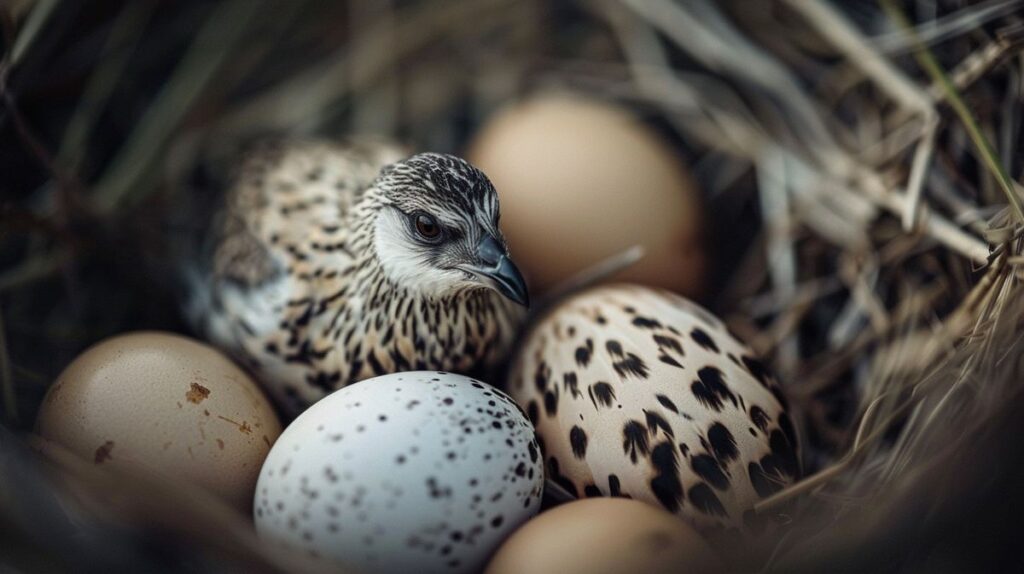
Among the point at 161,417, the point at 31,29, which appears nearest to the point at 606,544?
the point at 161,417

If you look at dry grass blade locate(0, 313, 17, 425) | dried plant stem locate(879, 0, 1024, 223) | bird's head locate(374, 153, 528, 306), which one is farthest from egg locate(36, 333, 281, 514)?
dried plant stem locate(879, 0, 1024, 223)

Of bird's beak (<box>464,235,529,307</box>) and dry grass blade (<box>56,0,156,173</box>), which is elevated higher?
dry grass blade (<box>56,0,156,173</box>)

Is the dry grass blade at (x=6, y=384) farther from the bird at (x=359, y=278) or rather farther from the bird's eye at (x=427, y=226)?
the bird's eye at (x=427, y=226)

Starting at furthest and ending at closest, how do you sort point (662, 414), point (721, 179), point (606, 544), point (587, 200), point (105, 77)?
point (721, 179)
point (105, 77)
point (587, 200)
point (662, 414)
point (606, 544)

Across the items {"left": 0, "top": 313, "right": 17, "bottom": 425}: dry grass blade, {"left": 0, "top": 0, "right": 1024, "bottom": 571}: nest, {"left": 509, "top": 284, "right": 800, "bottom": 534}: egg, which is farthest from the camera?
{"left": 0, "top": 313, "right": 17, "bottom": 425}: dry grass blade

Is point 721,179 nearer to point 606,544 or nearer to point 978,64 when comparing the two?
point 978,64

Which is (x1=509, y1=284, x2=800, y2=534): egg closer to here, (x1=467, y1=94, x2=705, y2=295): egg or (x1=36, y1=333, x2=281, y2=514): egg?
(x1=467, y1=94, x2=705, y2=295): egg
